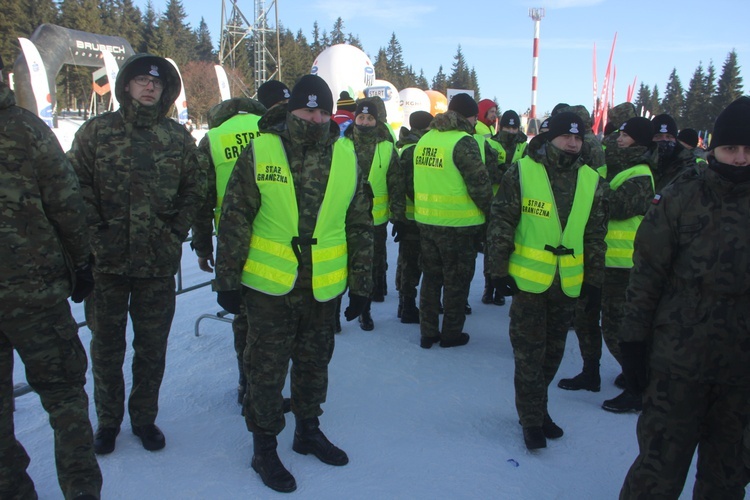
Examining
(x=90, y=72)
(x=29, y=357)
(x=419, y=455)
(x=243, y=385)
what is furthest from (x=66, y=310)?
(x=90, y=72)

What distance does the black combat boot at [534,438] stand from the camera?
3.09 metres

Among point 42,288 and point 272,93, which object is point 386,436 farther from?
point 272,93

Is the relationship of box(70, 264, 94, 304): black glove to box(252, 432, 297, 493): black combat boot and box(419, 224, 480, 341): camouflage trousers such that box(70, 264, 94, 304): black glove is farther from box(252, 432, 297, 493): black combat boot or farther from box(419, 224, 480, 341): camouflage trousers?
box(419, 224, 480, 341): camouflage trousers

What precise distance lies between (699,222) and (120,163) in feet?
9.07

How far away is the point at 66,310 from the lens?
89.8 inches

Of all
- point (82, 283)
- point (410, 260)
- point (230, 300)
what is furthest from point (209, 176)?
point (410, 260)

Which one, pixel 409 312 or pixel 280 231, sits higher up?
pixel 280 231

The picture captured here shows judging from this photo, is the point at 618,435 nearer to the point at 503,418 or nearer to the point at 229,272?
the point at 503,418

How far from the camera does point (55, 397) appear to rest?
2.25 m

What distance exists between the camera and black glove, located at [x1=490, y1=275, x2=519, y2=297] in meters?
3.15

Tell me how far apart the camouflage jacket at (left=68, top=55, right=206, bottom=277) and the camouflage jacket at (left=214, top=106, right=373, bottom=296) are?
1.64 feet

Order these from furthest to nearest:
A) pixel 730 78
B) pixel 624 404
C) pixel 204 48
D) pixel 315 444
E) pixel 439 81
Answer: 1. pixel 439 81
2. pixel 204 48
3. pixel 730 78
4. pixel 624 404
5. pixel 315 444

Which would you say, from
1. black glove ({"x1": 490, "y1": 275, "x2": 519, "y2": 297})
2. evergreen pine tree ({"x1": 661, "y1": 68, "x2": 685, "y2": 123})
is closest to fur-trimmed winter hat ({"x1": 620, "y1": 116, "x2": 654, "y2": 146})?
black glove ({"x1": 490, "y1": 275, "x2": 519, "y2": 297})

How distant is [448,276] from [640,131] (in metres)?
1.87
